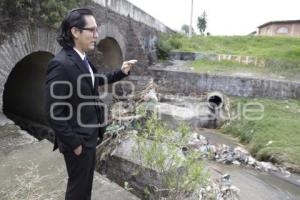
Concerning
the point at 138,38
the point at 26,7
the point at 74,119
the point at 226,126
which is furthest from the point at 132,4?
the point at 74,119

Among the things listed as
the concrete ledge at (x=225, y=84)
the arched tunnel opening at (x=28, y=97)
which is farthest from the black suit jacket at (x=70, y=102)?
the concrete ledge at (x=225, y=84)

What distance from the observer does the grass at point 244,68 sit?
11719 mm

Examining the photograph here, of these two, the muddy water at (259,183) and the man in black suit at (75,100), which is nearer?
the man in black suit at (75,100)

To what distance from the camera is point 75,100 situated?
1888 mm

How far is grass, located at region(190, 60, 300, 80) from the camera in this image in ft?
38.4

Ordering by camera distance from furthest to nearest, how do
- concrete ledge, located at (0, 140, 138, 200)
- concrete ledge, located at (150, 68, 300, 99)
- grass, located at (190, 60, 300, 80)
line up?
grass, located at (190, 60, 300, 80)
concrete ledge, located at (150, 68, 300, 99)
concrete ledge, located at (0, 140, 138, 200)

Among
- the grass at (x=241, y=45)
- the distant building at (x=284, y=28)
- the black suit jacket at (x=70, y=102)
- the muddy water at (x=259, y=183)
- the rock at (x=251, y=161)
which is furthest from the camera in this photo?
the distant building at (x=284, y=28)

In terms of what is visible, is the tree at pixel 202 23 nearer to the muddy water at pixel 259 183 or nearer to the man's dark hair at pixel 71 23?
the muddy water at pixel 259 183

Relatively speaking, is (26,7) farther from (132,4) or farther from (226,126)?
(226,126)

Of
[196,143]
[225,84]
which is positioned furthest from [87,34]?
[225,84]

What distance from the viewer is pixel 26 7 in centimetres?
412

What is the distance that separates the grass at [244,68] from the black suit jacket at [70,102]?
1008 cm

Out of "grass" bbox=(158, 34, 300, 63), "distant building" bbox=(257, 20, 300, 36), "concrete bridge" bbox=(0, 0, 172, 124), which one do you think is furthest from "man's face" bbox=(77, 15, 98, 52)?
"distant building" bbox=(257, 20, 300, 36)

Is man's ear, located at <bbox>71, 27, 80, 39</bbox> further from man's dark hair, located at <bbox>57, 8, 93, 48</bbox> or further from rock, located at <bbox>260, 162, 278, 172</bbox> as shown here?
rock, located at <bbox>260, 162, 278, 172</bbox>
